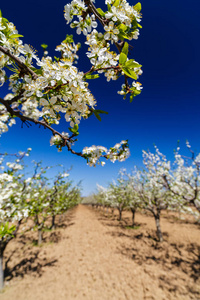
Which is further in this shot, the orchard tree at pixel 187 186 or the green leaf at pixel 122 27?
the orchard tree at pixel 187 186

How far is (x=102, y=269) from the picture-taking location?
5.94 m

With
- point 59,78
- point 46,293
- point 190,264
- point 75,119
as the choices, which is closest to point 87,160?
point 75,119

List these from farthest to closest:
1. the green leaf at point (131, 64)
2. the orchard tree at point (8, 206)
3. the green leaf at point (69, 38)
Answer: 1. the orchard tree at point (8, 206)
2. the green leaf at point (69, 38)
3. the green leaf at point (131, 64)

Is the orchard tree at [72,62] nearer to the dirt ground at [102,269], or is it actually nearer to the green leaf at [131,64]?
the green leaf at [131,64]

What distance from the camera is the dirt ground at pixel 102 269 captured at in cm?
464

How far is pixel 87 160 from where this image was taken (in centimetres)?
152

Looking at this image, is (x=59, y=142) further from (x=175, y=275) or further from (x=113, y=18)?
(x=175, y=275)

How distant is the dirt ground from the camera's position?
4.64 metres

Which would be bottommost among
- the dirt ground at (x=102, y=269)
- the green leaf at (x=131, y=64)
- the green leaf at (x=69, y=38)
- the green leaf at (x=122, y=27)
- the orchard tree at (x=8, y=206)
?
the dirt ground at (x=102, y=269)

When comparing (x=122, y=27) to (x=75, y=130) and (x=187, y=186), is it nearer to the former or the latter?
(x=75, y=130)

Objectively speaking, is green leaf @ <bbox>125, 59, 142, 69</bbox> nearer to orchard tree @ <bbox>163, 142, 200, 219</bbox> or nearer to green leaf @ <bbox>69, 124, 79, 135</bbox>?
green leaf @ <bbox>69, 124, 79, 135</bbox>

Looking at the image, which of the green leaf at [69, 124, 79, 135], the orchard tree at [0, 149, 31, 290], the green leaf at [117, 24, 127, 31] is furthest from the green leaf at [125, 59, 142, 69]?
the orchard tree at [0, 149, 31, 290]

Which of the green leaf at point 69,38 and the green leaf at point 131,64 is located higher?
the green leaf at point 69,38

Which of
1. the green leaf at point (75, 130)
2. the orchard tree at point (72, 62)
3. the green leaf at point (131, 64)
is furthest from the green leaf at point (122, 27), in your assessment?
the green leaf at point (75, 130)
